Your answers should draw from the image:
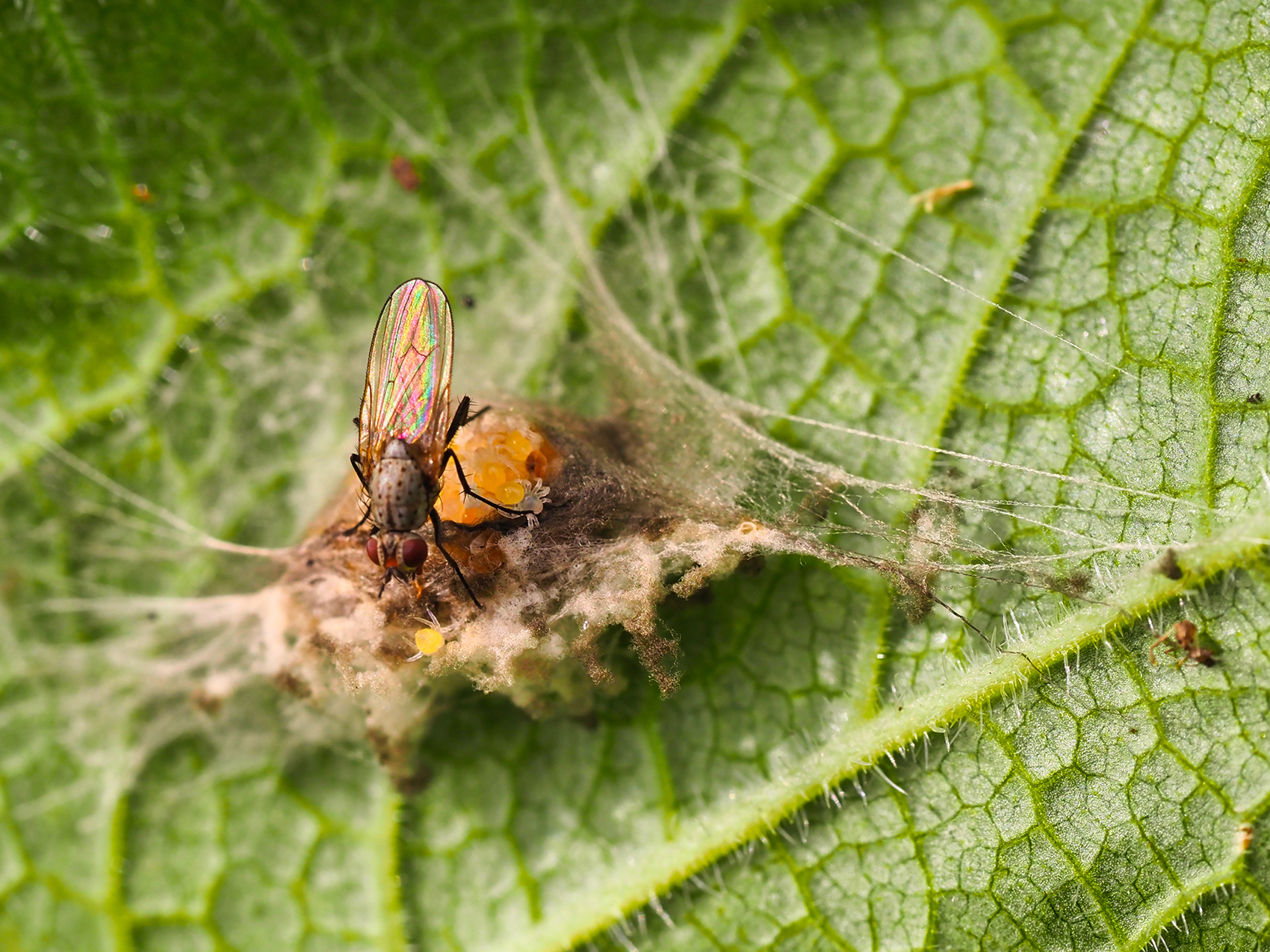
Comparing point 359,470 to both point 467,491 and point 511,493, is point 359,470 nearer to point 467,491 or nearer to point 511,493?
point 467,491

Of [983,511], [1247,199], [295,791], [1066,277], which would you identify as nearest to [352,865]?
[295,791]

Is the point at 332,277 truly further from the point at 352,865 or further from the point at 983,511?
the point at 983,511

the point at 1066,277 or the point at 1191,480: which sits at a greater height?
the point at 1066,277

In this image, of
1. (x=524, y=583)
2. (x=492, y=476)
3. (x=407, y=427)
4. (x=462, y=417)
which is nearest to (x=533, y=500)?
(x=492, y=476)

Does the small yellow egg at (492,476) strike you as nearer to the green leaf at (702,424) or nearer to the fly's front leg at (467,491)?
the fly's front leg at (467,491)

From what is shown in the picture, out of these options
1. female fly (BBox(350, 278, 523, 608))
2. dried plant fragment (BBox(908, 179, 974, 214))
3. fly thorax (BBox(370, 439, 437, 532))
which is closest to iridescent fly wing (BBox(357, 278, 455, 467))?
female fly (BBox(350, 278, 523, 608))

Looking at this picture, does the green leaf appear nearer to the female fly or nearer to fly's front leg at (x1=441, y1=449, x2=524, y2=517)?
the female fly
